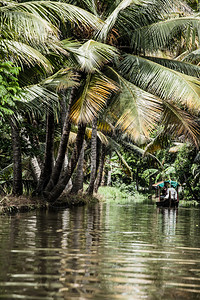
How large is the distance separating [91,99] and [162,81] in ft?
7.28

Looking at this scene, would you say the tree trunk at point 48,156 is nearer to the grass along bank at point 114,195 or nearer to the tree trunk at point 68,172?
the tree trunk at point 68,172

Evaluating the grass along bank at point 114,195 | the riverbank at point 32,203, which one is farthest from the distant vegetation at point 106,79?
the grass along bank at point 114,195

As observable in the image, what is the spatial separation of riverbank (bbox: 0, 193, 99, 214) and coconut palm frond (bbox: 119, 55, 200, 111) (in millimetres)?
5030

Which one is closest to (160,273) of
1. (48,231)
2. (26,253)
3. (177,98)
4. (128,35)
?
(26,253)

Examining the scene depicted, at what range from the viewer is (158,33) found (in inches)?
637

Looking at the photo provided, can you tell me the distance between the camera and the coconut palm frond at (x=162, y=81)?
14040mm

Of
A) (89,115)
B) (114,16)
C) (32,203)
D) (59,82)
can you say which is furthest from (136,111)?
(32,203)

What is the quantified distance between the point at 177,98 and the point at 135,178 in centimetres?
3691

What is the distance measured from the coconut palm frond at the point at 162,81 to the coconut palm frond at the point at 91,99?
3.87 feet

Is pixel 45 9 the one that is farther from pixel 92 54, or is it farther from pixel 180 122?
pixel 180 122

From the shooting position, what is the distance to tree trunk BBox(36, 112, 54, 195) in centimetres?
1741

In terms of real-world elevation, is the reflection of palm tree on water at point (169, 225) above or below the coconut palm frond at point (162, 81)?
below

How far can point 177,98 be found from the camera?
47.2 ft

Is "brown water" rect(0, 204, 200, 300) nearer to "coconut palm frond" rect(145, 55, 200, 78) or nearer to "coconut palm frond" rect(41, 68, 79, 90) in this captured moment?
"coconut palm frond" rect(41, 68, 79, 90)
